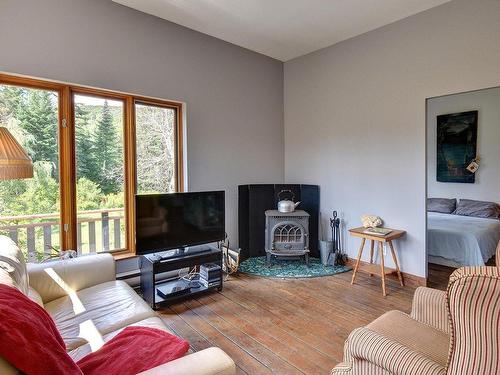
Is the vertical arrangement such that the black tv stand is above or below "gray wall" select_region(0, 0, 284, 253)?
below

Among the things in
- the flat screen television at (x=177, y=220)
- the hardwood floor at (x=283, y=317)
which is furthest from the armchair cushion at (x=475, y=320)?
the flat screen television at (x=177, y=220)

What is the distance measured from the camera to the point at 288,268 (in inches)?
157

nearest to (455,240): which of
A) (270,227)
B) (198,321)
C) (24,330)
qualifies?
(270,227)

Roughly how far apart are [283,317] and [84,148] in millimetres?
2568

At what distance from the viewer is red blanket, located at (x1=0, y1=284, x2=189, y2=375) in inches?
35.9

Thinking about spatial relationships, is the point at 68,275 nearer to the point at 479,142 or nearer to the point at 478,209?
the point at 478,209

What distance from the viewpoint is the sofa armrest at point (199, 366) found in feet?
3.68

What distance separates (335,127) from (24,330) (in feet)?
13.1

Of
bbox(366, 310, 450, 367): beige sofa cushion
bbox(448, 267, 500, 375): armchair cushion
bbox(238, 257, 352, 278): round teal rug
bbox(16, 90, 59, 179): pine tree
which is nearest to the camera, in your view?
bbox(448, 267, 500, 375): armchair cushion

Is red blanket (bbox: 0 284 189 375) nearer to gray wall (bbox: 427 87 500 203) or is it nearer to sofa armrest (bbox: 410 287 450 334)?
sofa armrest (bbox: 410 287 450 334)

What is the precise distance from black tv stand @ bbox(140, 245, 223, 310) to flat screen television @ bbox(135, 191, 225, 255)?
0.30 feet

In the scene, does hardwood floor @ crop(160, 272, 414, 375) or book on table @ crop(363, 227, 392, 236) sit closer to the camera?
hardwood floor @ crop(160, 272, 414, 375)

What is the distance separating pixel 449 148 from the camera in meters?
3.30

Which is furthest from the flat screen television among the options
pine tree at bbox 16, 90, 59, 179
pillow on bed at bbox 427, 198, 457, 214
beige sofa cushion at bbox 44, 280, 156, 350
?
pillow on bed at bbox 427, 198, 457, 214
